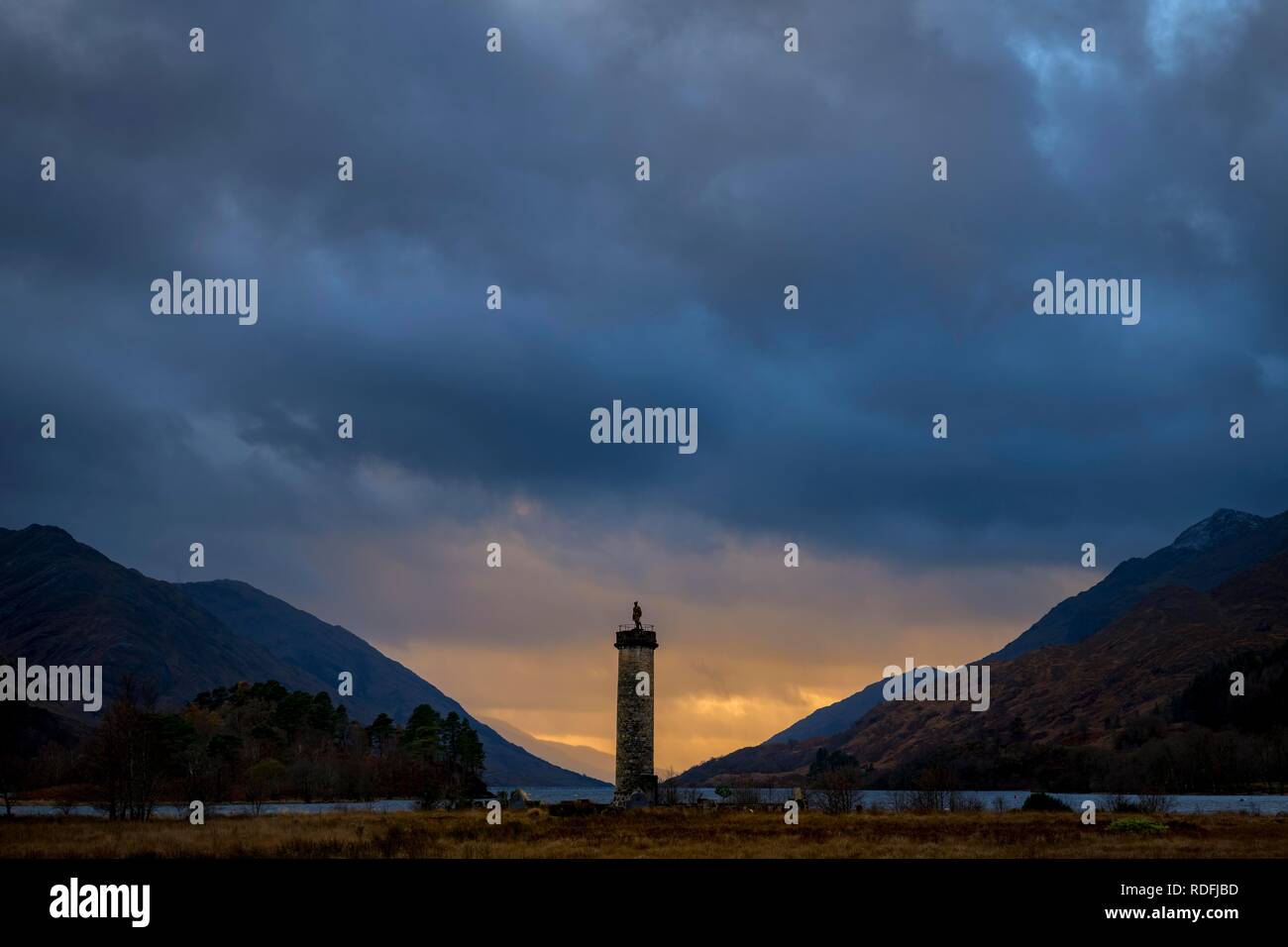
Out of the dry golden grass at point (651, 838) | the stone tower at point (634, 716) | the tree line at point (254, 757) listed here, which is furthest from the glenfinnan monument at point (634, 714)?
the tree line at point (254, 757)

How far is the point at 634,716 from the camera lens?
256 ft

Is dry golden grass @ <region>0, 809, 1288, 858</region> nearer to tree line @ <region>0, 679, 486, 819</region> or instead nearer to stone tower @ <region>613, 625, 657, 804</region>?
stone tower @ <region>613, 625, 657, 804</region>

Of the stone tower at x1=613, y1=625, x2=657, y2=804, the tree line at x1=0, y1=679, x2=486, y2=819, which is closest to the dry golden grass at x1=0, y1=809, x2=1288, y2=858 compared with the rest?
the stone tower at x1=613, y1=625, x2=657, y2=804

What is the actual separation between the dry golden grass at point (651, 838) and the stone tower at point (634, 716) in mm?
13005

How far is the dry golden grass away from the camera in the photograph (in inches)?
1551

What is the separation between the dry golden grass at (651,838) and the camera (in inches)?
1551

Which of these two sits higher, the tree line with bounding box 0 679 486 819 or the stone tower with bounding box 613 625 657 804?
the stone tower with bounding box 613 625 657 804

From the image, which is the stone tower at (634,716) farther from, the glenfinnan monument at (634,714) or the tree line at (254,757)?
the tree line at (254,757)

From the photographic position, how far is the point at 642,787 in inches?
3061

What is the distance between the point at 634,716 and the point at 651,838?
30584 mm

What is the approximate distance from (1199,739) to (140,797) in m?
180
